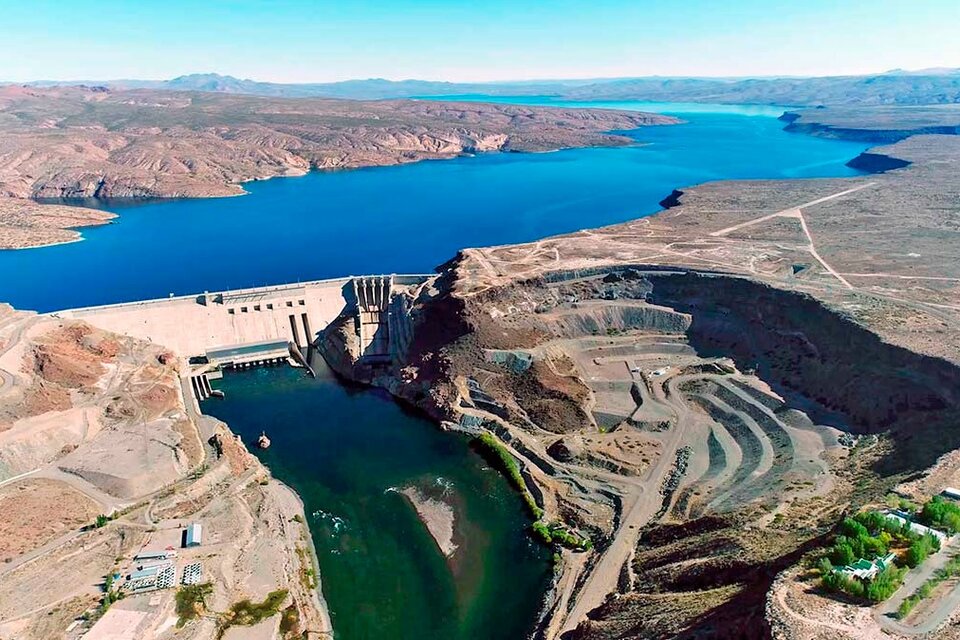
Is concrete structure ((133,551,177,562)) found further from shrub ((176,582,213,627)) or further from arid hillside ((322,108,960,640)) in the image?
arid hillside ((322,108,960,640))

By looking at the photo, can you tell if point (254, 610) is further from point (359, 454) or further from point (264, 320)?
point (264, 320)

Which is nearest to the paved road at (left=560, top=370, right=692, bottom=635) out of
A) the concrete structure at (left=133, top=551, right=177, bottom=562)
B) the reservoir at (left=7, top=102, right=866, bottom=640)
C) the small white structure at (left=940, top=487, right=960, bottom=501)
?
the reservoir at (left=7, top=102, right=866, bottom=640)

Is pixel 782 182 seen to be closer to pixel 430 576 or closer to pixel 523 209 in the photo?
pixel 523 209

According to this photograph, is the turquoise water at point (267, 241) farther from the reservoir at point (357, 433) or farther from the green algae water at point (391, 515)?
the green algae water at point (391, 515)

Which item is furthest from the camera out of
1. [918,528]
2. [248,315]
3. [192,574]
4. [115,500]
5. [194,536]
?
[248,315]

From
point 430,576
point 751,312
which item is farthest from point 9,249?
point 751,312

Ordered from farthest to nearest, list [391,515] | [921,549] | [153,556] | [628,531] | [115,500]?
[391,515] → [115,500] → [628,531] → [153,556] → [921,549]

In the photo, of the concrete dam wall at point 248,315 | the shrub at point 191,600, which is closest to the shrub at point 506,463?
→ the shrub at point 191,600

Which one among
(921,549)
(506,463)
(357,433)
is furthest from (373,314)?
(921,549)
